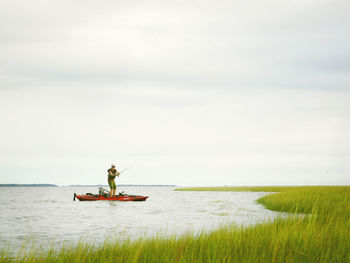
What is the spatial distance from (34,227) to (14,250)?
6.34 meters

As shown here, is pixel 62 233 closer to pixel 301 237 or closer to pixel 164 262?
pixel 164 262

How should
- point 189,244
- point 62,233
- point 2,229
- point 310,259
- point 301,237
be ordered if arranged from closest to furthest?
point 310,259, point 301,237, point 189,244, point 62,233, point 2,229

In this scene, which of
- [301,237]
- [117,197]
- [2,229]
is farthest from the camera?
[117,197]

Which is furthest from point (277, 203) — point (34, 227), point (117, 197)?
point (34, 227)

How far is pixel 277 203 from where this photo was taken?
76.5 feet

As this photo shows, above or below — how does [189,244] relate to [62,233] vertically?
above

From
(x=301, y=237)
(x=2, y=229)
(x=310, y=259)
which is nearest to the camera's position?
(x=310, y=259)

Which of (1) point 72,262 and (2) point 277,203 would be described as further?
(2) point 277,203

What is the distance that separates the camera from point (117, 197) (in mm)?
Result: 29547

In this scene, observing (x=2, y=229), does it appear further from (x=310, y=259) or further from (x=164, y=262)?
(x=310, y=259)

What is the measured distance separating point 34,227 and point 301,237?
13413 millimetres

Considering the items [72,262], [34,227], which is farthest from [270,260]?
[34,227]

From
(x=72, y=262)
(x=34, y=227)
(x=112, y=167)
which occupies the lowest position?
(x=34, y=227)

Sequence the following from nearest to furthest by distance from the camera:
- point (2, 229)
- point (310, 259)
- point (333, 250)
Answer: point (310, 259) → point (333, 250) → point (2, 229)
